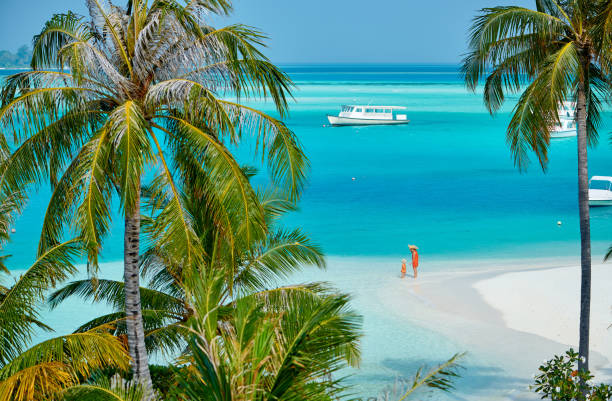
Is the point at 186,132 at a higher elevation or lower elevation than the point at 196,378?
higher

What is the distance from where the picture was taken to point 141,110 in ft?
27.2

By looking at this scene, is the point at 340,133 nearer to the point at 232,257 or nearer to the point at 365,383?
the point at 365,383

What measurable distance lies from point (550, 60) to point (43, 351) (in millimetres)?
8520

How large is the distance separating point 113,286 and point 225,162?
191 inches

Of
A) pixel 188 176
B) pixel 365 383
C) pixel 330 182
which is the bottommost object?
pixel 365 383

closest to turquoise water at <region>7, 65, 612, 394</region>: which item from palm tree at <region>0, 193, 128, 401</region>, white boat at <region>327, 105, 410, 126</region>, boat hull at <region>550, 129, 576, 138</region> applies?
boat hull at <region>550, 129, 576, 138</region>

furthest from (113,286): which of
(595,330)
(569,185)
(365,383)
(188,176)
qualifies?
(569,185)

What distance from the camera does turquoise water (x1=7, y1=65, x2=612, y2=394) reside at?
19266 mm

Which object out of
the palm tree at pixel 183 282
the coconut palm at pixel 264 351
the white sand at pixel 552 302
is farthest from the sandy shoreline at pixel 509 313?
the coconut palm at pixel 264 351

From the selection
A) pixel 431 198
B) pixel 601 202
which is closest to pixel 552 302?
pixel 601 202

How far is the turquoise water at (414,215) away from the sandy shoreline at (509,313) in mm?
605

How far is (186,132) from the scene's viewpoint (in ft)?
27.6

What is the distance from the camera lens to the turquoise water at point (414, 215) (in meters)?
19.3

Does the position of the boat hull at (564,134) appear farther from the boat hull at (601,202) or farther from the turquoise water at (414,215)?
the boat hull at (601,202)
